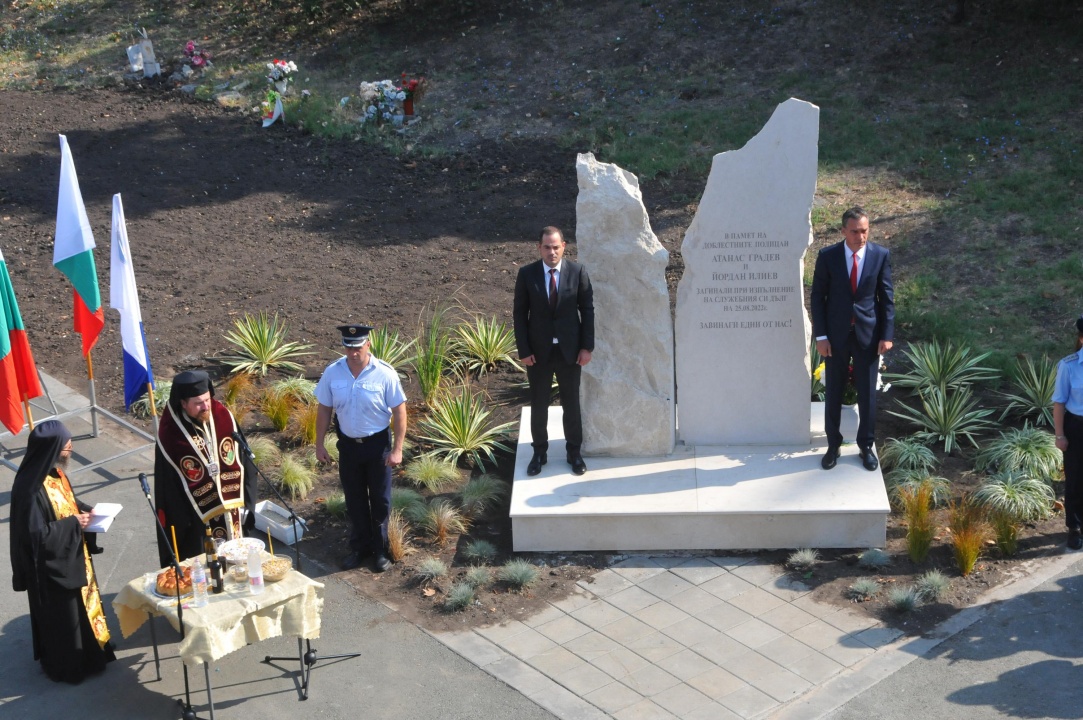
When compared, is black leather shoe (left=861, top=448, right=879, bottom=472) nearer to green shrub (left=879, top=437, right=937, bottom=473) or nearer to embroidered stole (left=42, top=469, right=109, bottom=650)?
green shrub (left=879, top=437, right=937, bottom=473)

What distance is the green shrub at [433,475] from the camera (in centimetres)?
875

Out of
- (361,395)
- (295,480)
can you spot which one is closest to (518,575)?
(361,395)

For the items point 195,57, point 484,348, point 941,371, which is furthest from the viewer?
point 195,57

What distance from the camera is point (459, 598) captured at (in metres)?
7.19

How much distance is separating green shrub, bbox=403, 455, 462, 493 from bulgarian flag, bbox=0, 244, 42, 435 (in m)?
2.91

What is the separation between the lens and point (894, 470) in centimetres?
859

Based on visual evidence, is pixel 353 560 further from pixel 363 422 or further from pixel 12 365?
pixel 12 365

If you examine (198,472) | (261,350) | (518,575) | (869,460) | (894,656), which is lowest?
(894,656)

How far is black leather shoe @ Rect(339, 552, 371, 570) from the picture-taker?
7727 mm

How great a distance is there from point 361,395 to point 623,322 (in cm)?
219

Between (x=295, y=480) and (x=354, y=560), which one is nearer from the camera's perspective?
(x=354, y=560)

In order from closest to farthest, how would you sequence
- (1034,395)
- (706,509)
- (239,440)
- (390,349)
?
1. (239,440)
2. (706,509)
3. (1034,395)
4. (390,349)

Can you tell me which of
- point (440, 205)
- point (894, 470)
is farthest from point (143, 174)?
point (894, 470)

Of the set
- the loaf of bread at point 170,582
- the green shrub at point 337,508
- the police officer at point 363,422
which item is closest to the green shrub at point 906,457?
the police officer at point 363,422
